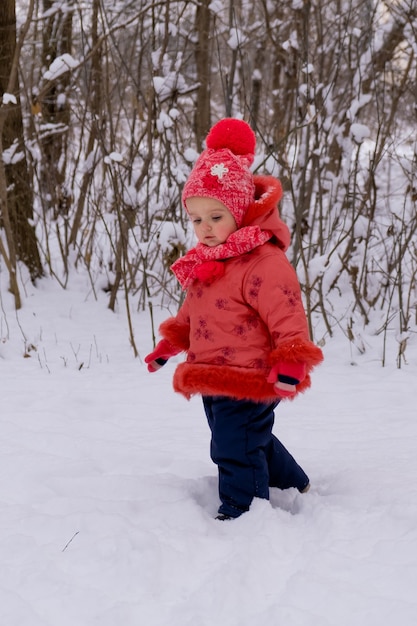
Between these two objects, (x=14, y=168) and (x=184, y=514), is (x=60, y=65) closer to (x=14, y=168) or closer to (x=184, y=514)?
(x=14, y=168)

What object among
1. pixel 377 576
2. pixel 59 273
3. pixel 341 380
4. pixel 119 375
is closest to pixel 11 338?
pixel 119 375

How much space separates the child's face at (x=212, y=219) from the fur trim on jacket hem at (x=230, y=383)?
17.0 inches

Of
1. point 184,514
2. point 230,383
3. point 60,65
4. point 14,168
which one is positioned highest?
point 60,65

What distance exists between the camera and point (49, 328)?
16.9 ft

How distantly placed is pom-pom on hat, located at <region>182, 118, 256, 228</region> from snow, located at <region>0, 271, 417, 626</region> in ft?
3.42

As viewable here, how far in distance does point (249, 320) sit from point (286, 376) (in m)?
0.26

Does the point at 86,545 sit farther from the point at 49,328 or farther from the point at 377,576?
the point at 49,328

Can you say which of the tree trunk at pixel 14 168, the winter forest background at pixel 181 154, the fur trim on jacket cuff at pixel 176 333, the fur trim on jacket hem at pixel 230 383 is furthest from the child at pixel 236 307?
the tree trunk at pixel 14 168

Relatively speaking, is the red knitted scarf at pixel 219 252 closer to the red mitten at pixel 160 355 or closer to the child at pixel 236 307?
the child at pixel 236 307

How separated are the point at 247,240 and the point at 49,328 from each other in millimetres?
3307

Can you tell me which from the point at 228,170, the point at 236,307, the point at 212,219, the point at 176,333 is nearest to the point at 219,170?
the point at 228,170

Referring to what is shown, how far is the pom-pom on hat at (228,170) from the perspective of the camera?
7.21 feet

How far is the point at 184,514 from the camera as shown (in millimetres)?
2283

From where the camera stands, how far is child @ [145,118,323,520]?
2.17 m
